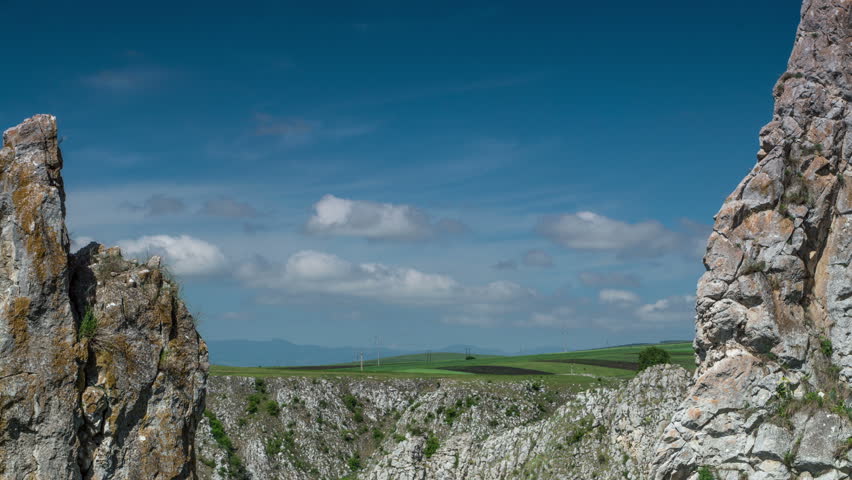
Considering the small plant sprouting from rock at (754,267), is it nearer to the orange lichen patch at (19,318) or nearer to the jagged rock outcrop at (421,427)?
the jagged rock outcrop at (421,427)

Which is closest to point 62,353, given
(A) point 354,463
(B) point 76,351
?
(B) point 76,351

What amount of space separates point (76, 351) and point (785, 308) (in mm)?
37176

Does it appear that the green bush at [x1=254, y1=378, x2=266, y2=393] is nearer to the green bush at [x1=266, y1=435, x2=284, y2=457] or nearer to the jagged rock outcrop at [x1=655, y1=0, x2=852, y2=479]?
the green bush at [x1=266, y1=435, x2=284, y2=457]

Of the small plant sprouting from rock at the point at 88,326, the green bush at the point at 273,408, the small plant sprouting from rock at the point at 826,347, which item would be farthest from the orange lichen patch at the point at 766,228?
the green bush at the point at 273,408

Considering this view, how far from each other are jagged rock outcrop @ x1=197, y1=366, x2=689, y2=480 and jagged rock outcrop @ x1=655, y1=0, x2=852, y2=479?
1187 inches

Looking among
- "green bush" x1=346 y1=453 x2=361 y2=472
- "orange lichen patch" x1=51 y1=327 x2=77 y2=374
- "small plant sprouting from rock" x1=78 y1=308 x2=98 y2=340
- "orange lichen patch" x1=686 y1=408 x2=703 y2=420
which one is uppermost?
"small plant sprouting from rock" x1=78 y1=308 x2=98 y2=340

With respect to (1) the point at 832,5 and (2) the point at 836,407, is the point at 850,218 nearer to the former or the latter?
(2) the point at 836,407

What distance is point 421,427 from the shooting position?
351ft

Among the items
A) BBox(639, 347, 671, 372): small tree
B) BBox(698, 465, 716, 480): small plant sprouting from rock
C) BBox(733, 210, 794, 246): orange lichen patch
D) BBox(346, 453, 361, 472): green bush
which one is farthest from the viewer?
BBox(639, 347, 671, 372): small tree

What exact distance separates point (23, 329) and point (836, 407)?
38.7 meters

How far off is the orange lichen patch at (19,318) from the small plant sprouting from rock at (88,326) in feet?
4.01

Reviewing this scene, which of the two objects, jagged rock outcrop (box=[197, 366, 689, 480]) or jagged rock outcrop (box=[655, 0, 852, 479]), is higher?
jagged rock outcrop (box=[655, 0, 852, 479])

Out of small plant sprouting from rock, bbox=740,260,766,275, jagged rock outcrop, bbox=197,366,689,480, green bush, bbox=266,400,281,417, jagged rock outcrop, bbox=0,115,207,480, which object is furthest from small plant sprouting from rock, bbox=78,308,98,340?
green bush, bbox=266,400,281,417

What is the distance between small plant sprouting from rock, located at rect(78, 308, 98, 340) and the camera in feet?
59.5
